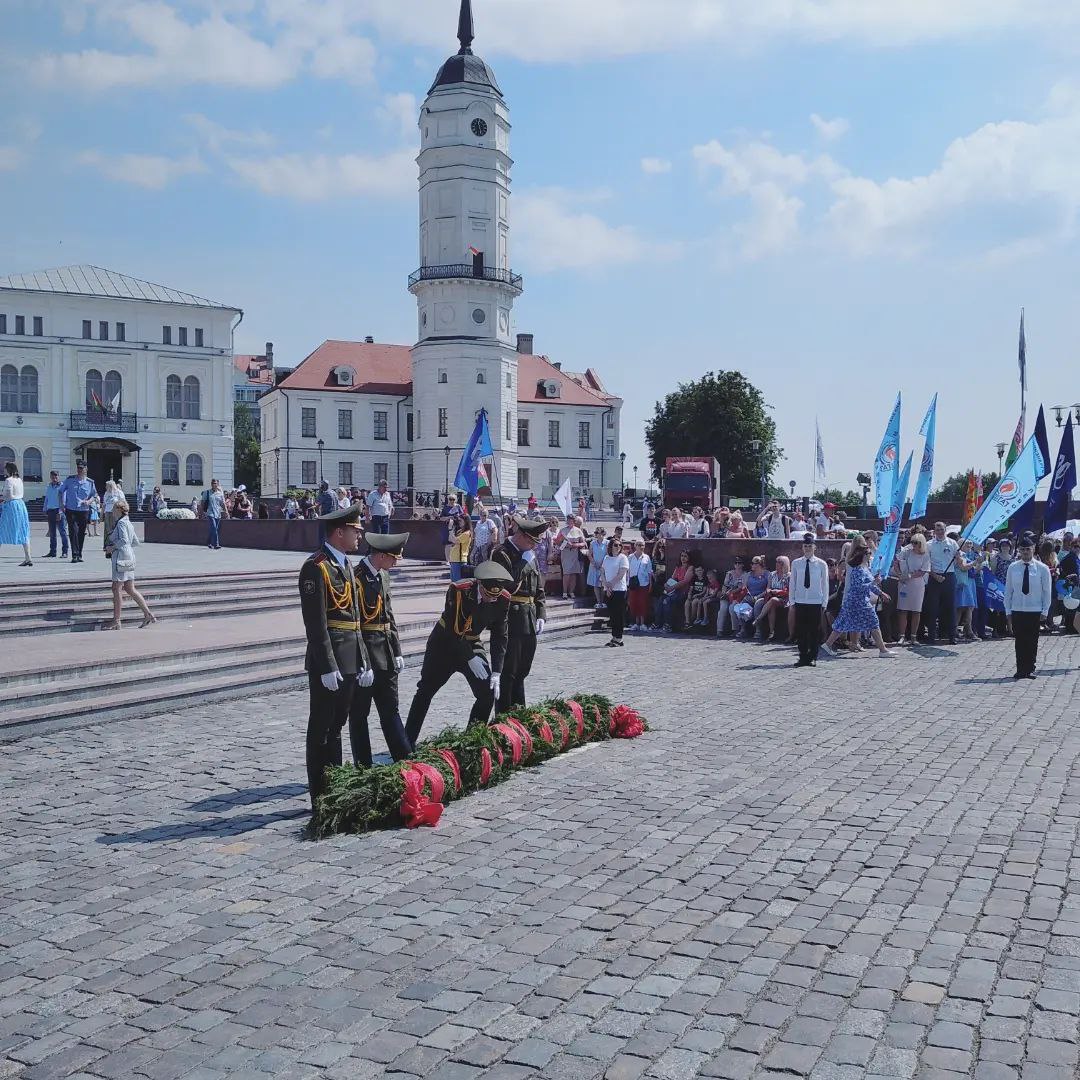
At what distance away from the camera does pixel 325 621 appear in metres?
7.94

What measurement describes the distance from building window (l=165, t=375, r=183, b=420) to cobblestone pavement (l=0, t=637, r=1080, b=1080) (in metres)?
60.5

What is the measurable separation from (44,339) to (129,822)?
2497 inches

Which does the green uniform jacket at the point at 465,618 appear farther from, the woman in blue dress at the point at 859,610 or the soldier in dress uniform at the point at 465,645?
the woman in blue dress at the point at 859,610

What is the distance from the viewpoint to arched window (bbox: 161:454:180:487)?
67.9 metres

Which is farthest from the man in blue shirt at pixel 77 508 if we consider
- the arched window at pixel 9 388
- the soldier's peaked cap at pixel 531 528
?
the arched window at pixel 9 388

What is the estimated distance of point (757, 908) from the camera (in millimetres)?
6309

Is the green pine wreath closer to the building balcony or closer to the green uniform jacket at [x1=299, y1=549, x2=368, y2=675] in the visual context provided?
the green uniform jacket at [x1=299, y1=549, x2=368, y2=675]

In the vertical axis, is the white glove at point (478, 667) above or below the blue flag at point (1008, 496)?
below

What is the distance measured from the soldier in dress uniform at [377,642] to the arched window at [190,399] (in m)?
63.2

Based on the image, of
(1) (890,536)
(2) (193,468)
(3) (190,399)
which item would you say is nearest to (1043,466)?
(1) (890,536)

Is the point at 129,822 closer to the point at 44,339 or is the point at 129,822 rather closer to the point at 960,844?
the point at 960,844

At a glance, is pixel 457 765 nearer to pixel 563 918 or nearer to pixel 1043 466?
pixel 563 918

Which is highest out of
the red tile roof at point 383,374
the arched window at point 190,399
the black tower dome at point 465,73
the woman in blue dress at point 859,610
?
the black tower dome at point 465,73

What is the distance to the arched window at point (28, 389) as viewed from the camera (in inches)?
2571
